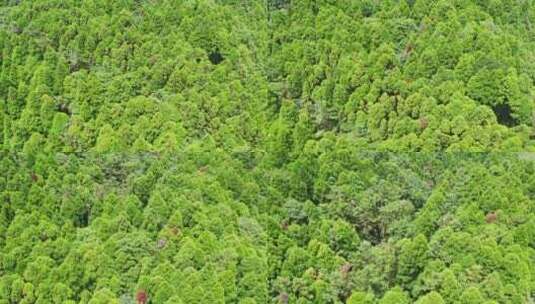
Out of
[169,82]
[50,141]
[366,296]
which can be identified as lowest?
[366,296]

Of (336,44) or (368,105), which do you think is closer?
(368,105)

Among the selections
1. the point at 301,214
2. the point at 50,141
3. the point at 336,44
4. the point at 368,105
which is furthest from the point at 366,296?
the point at 50,141

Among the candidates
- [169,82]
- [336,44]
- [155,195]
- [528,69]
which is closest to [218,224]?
[155,195]

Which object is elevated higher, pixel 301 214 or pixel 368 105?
pixel 368 105

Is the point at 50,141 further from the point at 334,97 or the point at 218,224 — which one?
the point at 334,97

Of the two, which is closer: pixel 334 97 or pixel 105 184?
pixel 334 97

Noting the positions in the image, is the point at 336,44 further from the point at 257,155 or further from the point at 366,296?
the point at 366,296
